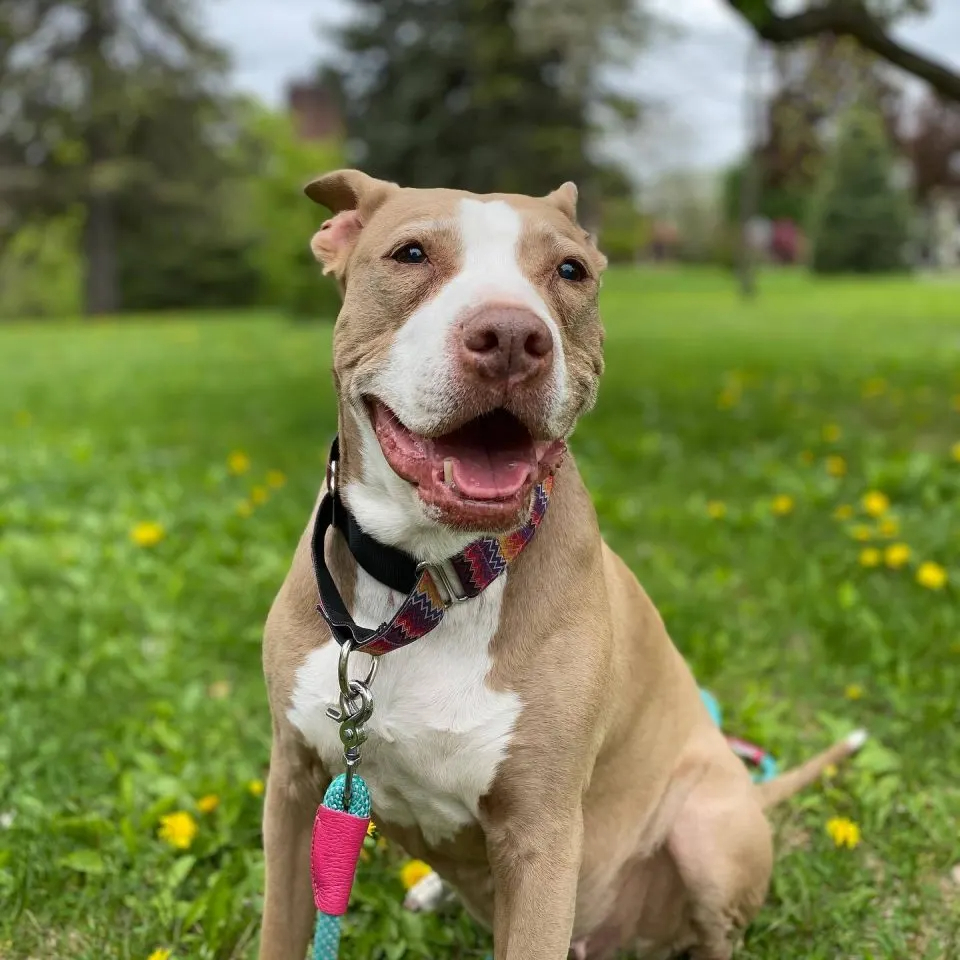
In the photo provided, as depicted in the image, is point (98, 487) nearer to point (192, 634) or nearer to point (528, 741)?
point (192, 634)

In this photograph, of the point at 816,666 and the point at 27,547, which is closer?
the point at 816,666

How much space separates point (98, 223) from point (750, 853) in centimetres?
2975

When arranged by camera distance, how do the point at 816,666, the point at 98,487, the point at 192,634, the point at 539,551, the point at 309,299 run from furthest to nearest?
1. the point at 309,299
2. the point at 98,487
3. the point at 192,634
4. the point at 816,666
5. the point at 539,551

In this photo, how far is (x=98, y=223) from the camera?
28688 millimetres

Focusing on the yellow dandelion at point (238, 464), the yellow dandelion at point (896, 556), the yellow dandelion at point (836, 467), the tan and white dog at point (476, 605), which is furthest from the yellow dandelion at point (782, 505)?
the yellow dandelion at point (238, 464)

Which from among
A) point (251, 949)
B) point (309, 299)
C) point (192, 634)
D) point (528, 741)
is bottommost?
point (309, 299)

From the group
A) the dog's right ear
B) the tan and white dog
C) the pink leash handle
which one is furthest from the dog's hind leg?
the dog's right ear

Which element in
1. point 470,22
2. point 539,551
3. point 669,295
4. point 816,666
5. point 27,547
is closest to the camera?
point 539,551

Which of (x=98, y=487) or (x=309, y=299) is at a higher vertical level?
(x=98, y=487)

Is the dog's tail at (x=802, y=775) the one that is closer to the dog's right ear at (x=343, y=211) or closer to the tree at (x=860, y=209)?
the dog's right ear at (x=343, y=211)

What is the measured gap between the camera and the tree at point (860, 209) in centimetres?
3681

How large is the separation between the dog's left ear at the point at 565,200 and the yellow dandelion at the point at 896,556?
2.66 metres

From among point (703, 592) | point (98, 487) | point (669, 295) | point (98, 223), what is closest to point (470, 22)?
point (669, 295)

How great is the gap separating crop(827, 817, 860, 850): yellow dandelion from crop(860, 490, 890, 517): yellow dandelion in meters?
2.25
